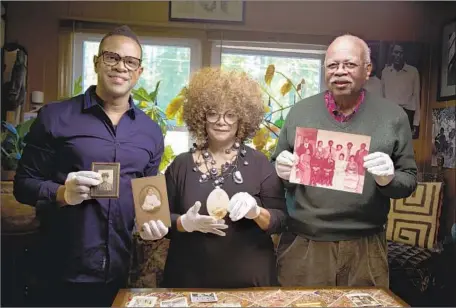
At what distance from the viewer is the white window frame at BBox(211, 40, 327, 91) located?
5.05 feet

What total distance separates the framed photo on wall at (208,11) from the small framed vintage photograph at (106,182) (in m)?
0.57

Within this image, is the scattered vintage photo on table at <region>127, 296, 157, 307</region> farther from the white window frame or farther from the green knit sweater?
the white window frame

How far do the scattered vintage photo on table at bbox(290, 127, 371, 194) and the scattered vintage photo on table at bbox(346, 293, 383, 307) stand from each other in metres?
0.38

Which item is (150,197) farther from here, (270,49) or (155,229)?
(270,49)

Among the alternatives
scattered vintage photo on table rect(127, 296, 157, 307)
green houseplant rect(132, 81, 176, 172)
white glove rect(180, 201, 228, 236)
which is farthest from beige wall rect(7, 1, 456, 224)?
scattered vintage photo on table rect(127, 296, 157, 307)

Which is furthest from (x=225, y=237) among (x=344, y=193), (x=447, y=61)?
(x=447, y=61)

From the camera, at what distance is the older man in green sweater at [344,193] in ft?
4.96

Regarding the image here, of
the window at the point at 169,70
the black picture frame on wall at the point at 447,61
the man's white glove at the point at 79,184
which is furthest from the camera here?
the black picture frame on wall at the point at 447,61

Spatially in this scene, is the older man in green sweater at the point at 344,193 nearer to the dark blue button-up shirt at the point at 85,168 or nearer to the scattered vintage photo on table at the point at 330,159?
the scattered vintage photo on table at the point at 330,159

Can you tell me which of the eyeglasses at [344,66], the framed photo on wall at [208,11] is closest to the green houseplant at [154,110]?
the framed photo on wall at [208,11]

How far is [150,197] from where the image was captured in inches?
57.5

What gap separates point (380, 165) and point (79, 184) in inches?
38.9

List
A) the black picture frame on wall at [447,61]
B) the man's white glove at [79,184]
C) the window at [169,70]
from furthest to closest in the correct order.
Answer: the black picture frame on wall at [447,61] < the window at [169,70] < the man's white glove at [79,184]

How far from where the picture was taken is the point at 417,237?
1.63 metres
